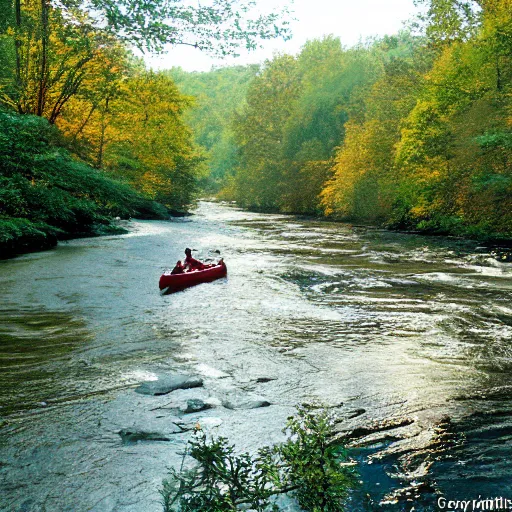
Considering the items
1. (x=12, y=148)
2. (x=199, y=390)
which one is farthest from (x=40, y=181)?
(x=199, y=390)

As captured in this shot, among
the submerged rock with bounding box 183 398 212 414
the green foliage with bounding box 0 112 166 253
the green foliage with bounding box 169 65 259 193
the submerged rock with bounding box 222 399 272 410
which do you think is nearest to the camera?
the submerged rock with bounding box 183 398 212 414

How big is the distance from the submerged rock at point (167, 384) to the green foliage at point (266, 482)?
1995 millimetres

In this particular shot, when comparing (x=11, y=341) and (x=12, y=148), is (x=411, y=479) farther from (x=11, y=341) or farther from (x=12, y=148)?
(x=12, y=148)

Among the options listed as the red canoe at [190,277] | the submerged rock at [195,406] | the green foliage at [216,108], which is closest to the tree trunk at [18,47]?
the red canoe at [190,277]

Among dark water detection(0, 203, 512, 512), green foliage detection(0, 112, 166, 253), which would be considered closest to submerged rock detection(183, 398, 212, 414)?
dark water detection(0, 203, 512, 512)

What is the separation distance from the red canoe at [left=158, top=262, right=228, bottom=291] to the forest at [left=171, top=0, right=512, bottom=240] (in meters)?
11.5

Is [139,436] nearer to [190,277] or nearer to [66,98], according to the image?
[190,277]

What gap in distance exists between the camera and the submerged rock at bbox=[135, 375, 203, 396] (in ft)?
20.3

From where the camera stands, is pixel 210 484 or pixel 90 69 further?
pixel 90 69

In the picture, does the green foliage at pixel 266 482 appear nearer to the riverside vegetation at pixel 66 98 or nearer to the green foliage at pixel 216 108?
the riverside vegetation at pixel 66 98

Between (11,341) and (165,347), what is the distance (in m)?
2.44

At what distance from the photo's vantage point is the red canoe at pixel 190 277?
42.4 feet

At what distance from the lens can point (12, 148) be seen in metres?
15.1

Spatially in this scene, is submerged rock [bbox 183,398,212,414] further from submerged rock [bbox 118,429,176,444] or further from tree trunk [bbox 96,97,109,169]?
tree trunk [bbox 96,97,109,169]
